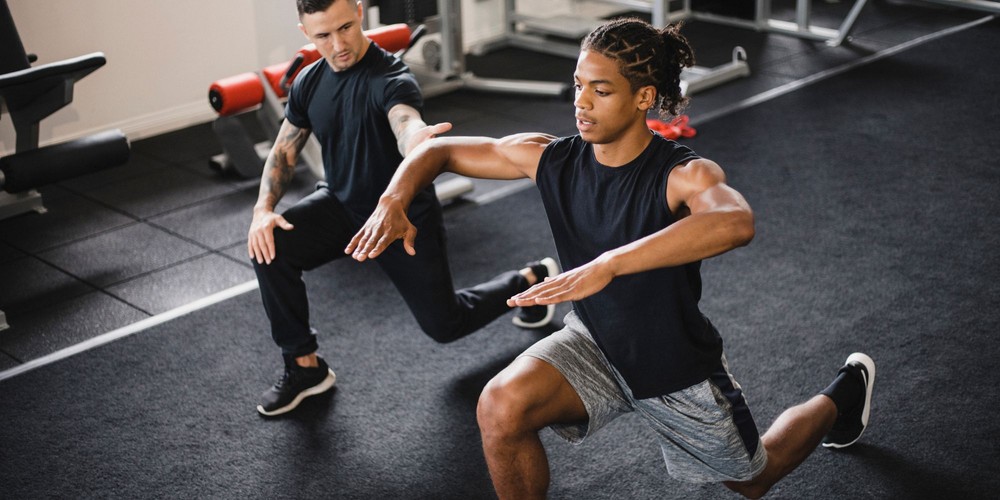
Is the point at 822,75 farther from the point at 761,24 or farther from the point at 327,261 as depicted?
the point at 327,261

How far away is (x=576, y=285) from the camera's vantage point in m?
1.55

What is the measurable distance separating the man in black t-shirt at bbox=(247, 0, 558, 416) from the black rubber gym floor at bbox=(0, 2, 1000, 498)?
0.17 metres

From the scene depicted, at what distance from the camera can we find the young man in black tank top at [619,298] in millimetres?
1770

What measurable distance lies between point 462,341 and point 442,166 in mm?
1015

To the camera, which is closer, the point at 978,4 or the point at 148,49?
the point at 148,49

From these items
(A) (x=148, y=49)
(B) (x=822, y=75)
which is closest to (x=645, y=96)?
(A) (x=148, y=49)

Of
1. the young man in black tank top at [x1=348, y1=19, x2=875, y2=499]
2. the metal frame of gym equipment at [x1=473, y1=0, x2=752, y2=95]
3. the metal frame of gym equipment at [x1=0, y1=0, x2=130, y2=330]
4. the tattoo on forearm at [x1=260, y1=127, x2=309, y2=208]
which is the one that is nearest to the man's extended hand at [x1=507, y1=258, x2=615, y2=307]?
the young man in black tank top at [x1=348, y1=19, x2=875, y2=499]

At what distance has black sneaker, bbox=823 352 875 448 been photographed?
91.7 inches

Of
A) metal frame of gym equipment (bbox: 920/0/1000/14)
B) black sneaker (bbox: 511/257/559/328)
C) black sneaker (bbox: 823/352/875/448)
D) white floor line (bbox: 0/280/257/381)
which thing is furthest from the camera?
metal frame of gym equipment (bbox: 920/0/1000/14)

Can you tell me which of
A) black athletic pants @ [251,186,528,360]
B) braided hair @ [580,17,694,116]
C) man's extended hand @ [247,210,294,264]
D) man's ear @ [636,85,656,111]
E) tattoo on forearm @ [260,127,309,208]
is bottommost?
black athletic pants @ [251,186,528,360]

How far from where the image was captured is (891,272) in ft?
10.7

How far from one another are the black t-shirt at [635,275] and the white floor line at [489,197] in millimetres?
1738

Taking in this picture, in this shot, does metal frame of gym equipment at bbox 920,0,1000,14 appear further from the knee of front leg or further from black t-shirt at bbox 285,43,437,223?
the knee of front leg

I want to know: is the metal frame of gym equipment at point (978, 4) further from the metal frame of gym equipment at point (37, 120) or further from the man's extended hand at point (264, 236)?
the man's extended hand at point (264, 236)
